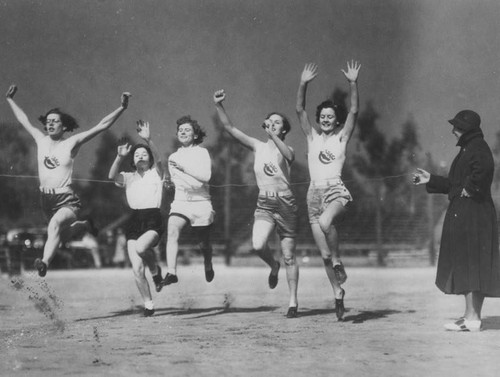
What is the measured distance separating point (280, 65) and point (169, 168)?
9.93ft

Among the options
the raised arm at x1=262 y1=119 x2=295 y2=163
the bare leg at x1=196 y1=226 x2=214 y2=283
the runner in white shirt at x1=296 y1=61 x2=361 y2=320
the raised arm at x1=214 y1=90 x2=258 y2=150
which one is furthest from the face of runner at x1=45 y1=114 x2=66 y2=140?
the runner in white shirt at x1=296 y1=61 x2=361 y2=320

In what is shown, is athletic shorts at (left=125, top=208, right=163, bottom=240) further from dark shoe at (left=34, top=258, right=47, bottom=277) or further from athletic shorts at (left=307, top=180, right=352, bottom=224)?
athletic shorts at (left=307, top=180, right=352, bottom=224)

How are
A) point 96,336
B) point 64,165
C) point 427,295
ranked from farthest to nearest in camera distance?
1. point 427,295
2. point 64,165
3. point 96,336

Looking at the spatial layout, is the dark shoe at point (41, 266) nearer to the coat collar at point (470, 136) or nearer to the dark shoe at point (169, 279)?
the dark shoe at point (169, 279)

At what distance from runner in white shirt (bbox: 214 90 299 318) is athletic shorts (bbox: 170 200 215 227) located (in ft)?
1.82

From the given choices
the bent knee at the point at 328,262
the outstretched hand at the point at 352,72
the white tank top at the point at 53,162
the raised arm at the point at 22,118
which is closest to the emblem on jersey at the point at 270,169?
the bent knee at the point at 328,262

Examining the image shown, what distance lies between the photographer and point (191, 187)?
8.38 meters

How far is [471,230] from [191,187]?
3.05m

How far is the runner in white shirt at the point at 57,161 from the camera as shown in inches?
316

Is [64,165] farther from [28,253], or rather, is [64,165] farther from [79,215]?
[28,253]

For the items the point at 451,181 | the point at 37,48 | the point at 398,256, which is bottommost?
the point at 398,256

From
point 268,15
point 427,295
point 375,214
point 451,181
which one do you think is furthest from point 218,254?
point 451,181

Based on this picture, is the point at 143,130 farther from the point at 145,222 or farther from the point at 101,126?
the point at 145,222

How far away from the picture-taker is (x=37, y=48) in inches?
374
